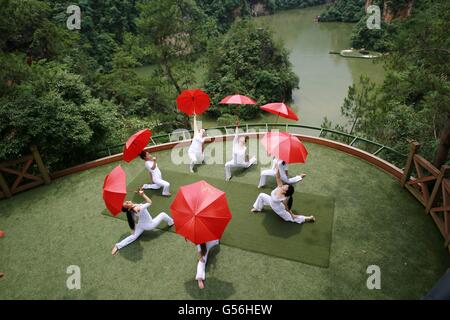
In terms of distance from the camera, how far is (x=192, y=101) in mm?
8938

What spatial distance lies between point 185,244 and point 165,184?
1.74 metres

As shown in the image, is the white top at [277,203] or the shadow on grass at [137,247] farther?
the white top at [277,203]

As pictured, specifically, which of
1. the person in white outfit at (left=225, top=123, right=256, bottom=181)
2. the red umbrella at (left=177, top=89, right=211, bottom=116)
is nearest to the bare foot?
the person in white outfit at (left=225, top=123, right=256, bottom=181)

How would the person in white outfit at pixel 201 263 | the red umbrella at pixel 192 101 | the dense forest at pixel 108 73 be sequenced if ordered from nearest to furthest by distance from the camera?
the person in white outfit at pixel 201 263 → the dense forest at pixel 108 73 → the red umbrella at pixel 192 101

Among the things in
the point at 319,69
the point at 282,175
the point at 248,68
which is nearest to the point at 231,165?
the point at 282,175

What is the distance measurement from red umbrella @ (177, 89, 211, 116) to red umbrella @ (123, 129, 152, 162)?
202cm

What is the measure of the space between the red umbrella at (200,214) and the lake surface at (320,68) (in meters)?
17.9

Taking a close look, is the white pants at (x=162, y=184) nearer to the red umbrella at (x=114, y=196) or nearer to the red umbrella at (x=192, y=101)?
the red umbrella at (x=114, y=196)

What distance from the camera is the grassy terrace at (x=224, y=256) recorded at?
17.5 ft

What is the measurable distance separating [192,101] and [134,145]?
254cm

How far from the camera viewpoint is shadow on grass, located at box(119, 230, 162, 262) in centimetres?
601

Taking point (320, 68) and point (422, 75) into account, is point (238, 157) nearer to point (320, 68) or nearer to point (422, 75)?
point (422, 75)

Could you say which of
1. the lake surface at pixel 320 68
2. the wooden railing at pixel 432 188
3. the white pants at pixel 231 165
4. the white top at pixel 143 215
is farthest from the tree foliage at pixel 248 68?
the white top at pixel 143 215

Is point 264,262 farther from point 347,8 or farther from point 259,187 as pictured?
point 347,8
